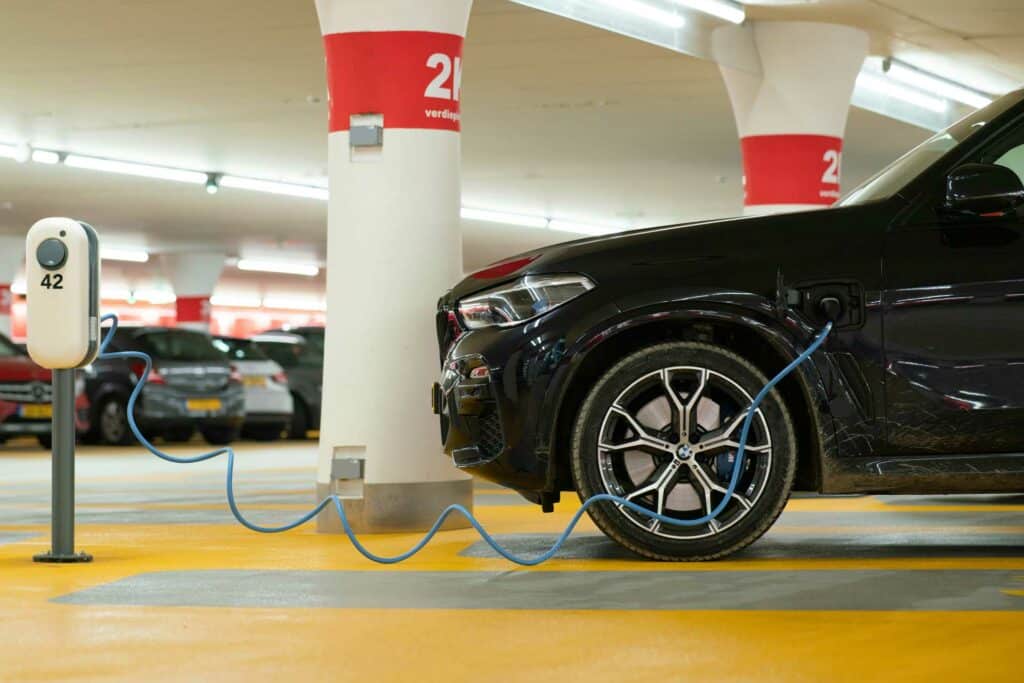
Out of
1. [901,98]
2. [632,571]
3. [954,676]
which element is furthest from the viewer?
[901,98]

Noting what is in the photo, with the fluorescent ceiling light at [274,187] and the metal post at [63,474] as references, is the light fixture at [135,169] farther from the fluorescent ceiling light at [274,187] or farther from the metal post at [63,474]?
the metal post at [63,474]

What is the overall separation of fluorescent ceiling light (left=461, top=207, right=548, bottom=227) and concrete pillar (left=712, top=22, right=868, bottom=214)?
46.9 ft

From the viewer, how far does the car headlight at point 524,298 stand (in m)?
5.95

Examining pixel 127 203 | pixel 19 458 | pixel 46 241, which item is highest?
pixel 127 203

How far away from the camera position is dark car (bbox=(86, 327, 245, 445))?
19480 millimetres

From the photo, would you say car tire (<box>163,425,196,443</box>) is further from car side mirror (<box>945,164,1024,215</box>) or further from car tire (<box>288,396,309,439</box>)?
car side mirror (<box>945,164,1024,215</box>)

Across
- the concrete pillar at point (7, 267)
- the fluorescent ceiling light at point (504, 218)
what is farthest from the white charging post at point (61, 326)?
the concrete pillar at point (7, 267)

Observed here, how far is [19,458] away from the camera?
701 inches

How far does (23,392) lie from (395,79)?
12583 mm

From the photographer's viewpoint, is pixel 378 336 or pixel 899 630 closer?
pixel 899 630

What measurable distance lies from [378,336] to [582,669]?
4.13 m

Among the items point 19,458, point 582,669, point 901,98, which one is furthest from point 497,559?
point 901,98

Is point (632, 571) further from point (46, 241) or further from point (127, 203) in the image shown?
point (127, 203)

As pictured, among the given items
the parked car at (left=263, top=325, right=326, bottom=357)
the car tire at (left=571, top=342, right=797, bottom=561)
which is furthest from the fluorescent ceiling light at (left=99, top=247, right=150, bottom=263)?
the car tire at (left=571, top=342, right=797, bottom=561)
